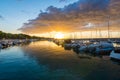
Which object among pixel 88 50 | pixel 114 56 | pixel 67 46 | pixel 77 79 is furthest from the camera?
pixel 67 46

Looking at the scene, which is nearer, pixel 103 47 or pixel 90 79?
pixel 90 79

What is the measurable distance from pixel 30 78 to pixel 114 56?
27080 millimetres

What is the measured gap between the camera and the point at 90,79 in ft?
96.9

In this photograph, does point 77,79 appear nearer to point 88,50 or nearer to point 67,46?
point 88,50

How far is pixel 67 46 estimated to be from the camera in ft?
362

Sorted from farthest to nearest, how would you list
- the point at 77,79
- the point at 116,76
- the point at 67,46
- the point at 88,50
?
the point at 67,46, the point at 88,50, the point at 116,76, the point at 77,79

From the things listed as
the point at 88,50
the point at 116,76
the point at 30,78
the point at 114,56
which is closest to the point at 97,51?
the point at 88,50

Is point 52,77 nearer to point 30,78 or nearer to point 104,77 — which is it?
point 30,78

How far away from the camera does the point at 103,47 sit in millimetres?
66750

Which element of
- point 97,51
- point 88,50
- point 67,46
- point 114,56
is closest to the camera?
point 114,56

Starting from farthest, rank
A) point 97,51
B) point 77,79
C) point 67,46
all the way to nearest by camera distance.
Result: point 67,46
point 97,51
point 77,79

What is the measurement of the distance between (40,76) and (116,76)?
13.5m

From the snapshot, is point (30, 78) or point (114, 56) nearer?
point (30, 78)

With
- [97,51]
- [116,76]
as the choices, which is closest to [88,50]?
[97,51]
